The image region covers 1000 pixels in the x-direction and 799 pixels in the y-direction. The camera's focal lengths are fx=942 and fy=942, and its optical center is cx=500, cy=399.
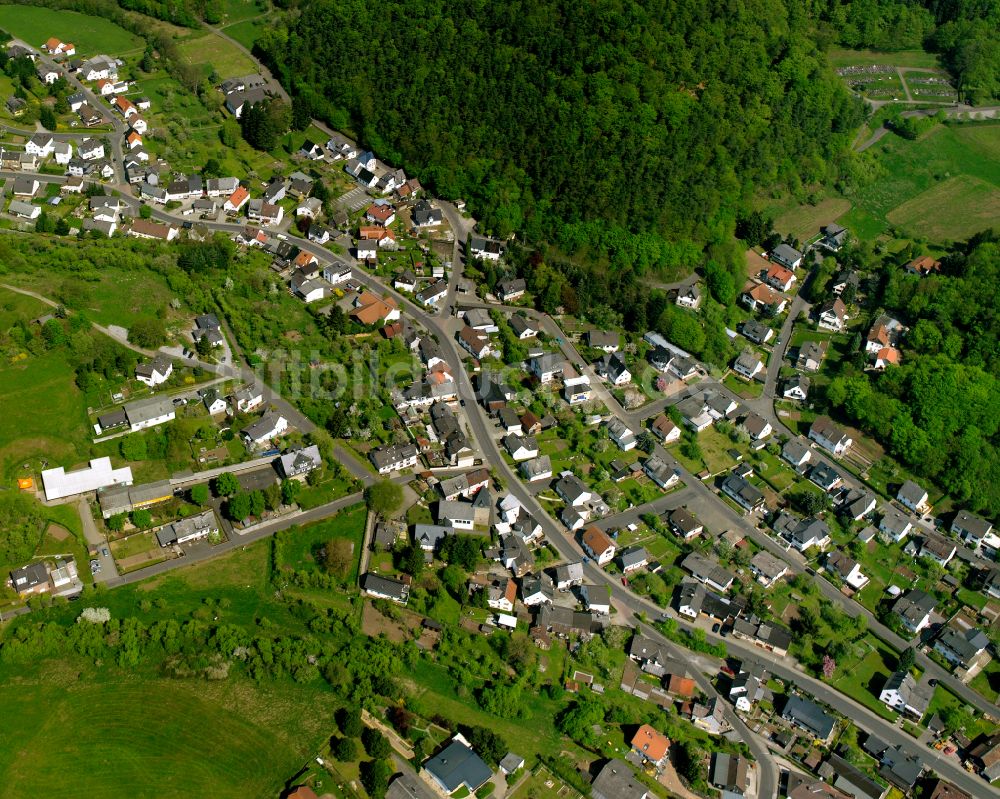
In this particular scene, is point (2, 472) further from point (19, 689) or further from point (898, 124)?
point (898, 124)

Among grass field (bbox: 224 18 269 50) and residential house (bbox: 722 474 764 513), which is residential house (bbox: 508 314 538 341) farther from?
grass field (bbox: 224 18 269 50)

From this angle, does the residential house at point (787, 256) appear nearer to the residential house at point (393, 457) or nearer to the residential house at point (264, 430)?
the residential house at point (393, 457)

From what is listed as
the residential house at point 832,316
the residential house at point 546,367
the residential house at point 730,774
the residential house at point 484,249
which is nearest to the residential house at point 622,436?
the residential house at point 546,367

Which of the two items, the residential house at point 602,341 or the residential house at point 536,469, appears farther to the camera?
the residential house at point 602,341

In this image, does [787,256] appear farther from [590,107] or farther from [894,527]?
[894,527]

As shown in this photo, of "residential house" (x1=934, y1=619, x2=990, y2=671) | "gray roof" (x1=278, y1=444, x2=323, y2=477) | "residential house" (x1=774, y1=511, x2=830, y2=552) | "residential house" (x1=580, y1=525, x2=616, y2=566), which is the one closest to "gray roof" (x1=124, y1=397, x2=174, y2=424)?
"gray roof" (x1=278, y1=444, x2=323, y2=477)

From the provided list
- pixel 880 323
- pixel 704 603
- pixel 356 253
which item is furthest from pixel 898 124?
pixel 704 603
